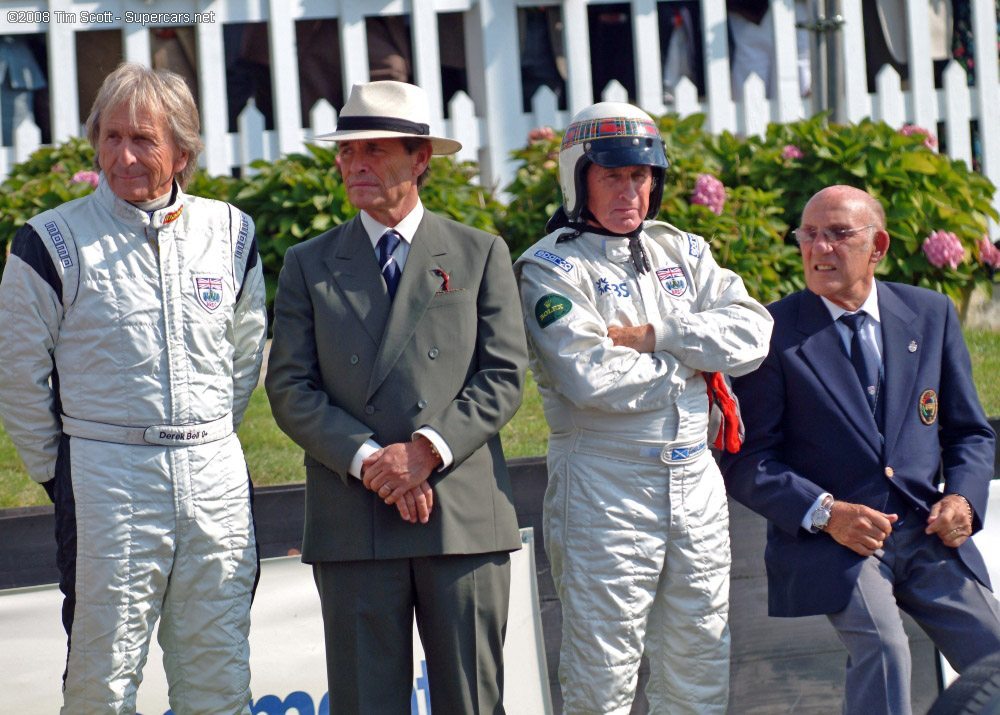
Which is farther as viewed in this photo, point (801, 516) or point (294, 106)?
point (294, 106)

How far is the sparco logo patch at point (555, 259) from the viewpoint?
4.21 m

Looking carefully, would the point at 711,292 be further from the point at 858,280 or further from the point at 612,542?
the point at 612,542

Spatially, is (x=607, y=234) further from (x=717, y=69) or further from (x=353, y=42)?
(x=717, y=69)

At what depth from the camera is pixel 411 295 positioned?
396 centimetres

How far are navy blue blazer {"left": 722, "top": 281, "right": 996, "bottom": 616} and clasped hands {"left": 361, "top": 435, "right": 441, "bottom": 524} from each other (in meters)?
1.06

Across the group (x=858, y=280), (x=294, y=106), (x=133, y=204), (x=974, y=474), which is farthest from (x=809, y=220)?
(x=294, y=106)

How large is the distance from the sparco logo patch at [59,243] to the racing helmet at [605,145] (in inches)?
55.9

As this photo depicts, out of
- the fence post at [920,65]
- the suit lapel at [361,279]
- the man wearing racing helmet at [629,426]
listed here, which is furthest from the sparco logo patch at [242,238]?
the fence post at [920,65]

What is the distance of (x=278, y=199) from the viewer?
7266 millimetres

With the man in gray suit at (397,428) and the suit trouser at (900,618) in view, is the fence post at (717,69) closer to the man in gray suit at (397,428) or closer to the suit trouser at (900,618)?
the suit trouser at (900,618)

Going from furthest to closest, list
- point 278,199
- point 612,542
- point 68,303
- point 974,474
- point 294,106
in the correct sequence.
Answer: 1. point 294,106
2. point 278,199
3. point 974,474
4. point 612,542
5. point 68,303

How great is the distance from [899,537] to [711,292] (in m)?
0.88

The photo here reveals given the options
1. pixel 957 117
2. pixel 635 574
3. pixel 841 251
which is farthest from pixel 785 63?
pixel 635 574

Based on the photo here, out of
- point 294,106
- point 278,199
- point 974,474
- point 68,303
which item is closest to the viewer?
point 68,303
